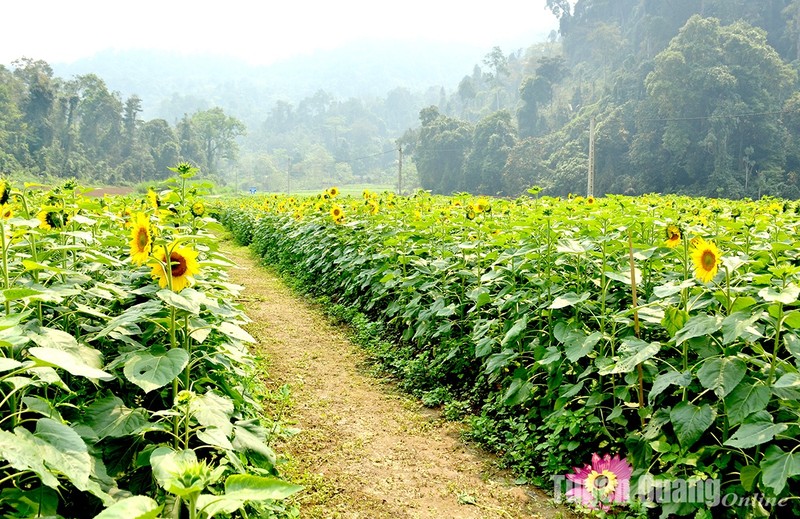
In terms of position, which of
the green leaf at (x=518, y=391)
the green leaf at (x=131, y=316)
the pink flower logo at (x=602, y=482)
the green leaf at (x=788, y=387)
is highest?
the green leaf at (x=131, y=316)

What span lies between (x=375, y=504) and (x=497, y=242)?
5.74 feet

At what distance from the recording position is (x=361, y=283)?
5.90 metres

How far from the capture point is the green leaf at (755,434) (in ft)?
6.55

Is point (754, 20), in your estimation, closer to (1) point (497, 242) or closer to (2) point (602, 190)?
(2) point (602, 190)

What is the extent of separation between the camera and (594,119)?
38.0 meters

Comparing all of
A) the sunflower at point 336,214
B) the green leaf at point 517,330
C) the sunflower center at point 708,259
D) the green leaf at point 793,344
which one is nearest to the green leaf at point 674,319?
the sunflower center at point 708,259

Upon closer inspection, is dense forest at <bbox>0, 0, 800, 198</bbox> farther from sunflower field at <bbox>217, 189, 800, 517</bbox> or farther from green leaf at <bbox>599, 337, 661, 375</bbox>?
green leaf at <bbox>599, 337, 661, 375</bbox>

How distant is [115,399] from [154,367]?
281mm

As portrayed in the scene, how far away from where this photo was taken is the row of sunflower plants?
1.30 m

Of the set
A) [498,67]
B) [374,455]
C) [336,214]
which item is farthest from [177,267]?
[498,67]

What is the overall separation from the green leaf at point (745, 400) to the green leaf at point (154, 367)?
191cm

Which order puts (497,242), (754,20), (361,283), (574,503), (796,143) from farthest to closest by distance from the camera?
(754,20) < (796,143) < (361,283) < (497,242) < (574,503)

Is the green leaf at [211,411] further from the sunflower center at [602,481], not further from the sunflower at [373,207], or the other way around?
the sunflower at [373,207]

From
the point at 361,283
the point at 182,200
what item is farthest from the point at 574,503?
the point at 361,283
